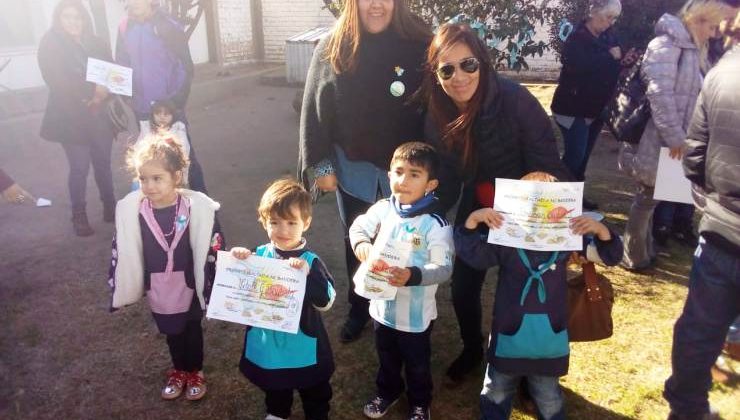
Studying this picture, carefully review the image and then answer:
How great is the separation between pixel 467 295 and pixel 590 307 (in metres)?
0.66

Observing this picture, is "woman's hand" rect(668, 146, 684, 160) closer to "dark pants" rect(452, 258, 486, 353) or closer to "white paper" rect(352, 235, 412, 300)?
"dark pants" rect(452, 258, 486, 353)

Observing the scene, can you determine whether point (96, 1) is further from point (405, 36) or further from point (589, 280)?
point (589, 280)

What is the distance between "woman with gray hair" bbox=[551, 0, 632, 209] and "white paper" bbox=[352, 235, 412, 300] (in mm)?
3674

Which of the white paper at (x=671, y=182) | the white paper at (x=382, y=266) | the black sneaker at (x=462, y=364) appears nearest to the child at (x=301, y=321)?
the white paper at (x=382, y=266)

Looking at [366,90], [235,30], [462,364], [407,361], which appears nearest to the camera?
[407,361]

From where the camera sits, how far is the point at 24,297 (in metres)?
4.09

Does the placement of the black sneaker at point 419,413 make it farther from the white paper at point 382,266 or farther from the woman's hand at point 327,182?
the woman's hand at point 327,182

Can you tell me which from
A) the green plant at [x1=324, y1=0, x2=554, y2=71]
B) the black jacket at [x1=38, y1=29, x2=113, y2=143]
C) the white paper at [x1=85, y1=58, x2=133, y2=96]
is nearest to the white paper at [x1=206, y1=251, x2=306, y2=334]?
the white paper at [x1=85, y1=58, x2=133, y2=96]

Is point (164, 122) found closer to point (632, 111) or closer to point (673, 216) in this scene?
point (632, 111)

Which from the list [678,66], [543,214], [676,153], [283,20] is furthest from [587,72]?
[283,20]

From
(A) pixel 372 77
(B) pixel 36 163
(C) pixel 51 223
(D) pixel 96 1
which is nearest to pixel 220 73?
(D) pixel 96 1

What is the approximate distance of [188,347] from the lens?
2969mm

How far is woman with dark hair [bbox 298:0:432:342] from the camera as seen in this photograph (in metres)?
2.91

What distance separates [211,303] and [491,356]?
123 cm
